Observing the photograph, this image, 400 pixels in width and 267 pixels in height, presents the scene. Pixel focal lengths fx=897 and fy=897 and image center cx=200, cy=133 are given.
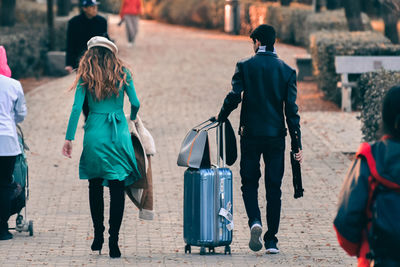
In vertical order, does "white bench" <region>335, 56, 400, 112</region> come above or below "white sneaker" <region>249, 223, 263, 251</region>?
below

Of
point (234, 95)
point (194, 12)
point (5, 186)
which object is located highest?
point (234, 95)

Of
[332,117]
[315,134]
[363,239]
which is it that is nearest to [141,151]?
[363,239]

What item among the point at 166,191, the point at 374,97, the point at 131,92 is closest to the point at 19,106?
the point at 131,92

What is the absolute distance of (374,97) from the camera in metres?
11.1

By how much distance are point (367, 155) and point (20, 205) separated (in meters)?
4.31

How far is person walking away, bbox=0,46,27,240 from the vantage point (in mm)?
6902

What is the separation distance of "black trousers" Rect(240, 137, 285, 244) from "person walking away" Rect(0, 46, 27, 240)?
178 centimetres

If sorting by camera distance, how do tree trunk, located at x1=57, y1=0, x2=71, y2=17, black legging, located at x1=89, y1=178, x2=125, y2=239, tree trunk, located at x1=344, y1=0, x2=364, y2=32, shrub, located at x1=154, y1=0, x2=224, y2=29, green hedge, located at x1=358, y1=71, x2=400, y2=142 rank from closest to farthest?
black legging, located at x1=89, y1=178, x2=125, y2=239, green hedge, located at x1=358, y1=71, x2=400, y2=142, tree trunk, located at x1=344, y1=0, x2=364, y2=32, tree trunk, located at x1=57, y1=0, x2=71, y2=17, shrub, located at x1=154, y1=0, x2=224, y2=29

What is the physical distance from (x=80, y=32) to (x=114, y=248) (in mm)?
4994

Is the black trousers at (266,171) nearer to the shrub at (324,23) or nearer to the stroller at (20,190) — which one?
the stroller at (20,190)

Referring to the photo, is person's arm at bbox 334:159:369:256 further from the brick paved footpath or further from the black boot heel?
the black boot heel

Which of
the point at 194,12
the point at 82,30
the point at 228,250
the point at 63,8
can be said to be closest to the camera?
the point at 228,250

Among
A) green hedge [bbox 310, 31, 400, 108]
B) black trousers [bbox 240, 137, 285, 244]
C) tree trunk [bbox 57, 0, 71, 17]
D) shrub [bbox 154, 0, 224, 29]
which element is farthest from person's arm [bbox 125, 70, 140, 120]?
shrub [bbox 154, 0, 224, 29]

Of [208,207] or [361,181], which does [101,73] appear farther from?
[361,181]
